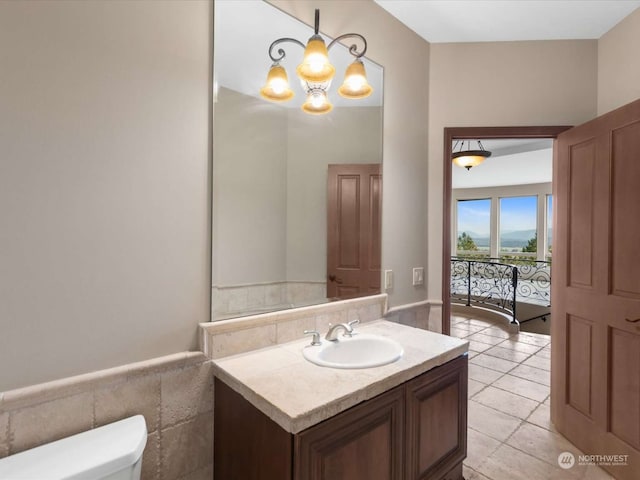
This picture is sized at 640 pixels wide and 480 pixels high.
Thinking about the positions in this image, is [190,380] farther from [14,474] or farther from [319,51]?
[319,51]

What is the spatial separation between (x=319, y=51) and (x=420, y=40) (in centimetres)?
117

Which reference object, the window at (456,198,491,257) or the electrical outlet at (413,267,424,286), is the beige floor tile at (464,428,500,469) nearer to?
the electrical outlet at (413,267,424,286)

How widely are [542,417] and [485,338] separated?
2.02 meters

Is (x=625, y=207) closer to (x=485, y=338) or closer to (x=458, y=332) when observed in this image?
(x=485, y=338)

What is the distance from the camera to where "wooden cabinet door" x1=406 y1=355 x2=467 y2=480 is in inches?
52.3

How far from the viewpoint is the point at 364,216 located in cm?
195

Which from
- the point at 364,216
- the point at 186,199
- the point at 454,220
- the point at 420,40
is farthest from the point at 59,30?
the point at 454,220

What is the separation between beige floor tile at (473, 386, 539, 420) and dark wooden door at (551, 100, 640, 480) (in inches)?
9.1

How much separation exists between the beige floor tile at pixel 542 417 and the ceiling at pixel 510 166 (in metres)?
2.73

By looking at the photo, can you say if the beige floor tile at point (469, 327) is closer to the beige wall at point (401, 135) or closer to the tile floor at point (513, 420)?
the tile floor at point (513, 420)

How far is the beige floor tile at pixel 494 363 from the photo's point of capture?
329 cm

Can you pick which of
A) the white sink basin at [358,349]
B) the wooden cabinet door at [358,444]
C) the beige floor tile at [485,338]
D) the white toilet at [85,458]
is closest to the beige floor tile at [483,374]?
the beige floor tile at [485,338]

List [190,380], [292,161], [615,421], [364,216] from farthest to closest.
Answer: [364,216]
[615,421]
[292,161]
[190,380]

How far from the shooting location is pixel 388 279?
6.79 ft
